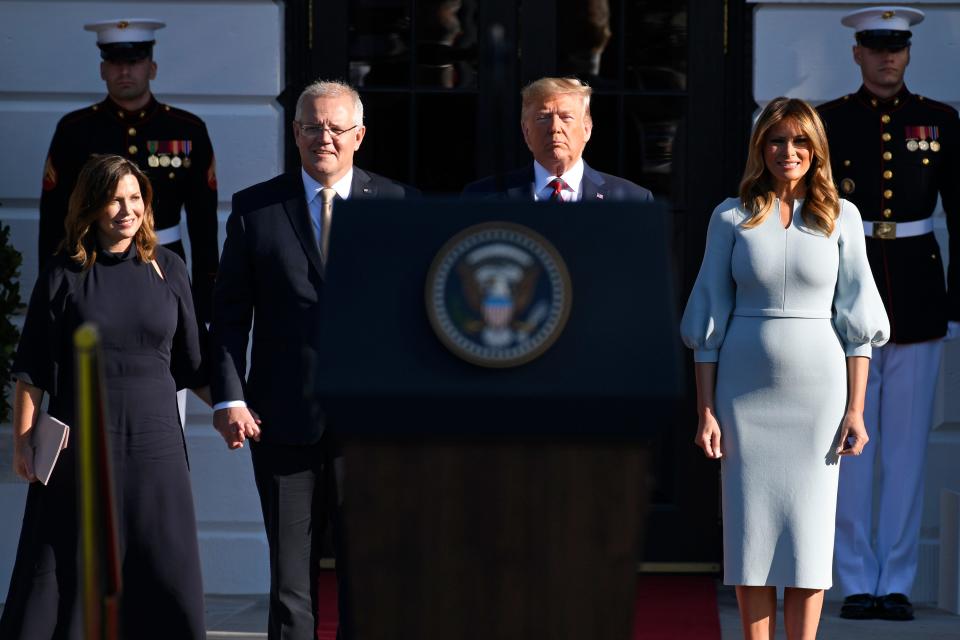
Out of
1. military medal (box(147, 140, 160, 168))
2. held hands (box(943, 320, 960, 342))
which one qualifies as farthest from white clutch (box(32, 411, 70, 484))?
held hands (box(943, 320, 960, 342))

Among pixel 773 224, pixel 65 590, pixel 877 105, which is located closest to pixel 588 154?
pixel 877 105

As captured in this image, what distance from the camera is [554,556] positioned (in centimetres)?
234

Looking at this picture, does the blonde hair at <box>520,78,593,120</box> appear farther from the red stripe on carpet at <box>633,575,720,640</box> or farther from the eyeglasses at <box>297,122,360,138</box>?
the red stripe on carpet at <box>633,575,720,640</box>

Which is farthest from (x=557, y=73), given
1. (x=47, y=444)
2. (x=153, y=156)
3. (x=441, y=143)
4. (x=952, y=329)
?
(x=47, y=444)

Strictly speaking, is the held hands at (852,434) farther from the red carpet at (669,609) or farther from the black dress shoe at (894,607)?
the black dress shoe at (894,607)

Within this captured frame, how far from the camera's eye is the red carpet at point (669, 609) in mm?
5477

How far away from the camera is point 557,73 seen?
6492 millimetres

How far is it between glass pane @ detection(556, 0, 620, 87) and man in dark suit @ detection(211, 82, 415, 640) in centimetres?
252

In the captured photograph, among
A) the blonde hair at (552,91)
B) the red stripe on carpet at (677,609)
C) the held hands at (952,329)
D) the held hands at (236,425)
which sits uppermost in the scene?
the blonde hair at (552,91)

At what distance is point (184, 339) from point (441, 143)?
2.19m

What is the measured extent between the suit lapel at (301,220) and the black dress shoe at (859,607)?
8.64 ft

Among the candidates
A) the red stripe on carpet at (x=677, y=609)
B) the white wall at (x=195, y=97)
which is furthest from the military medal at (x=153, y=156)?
the red stripe on carpet at (x=677, y=609)

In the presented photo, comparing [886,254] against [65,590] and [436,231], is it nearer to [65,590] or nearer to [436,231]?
[65,590]

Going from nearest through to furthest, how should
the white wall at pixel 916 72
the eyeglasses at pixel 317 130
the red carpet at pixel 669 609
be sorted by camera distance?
the eyeglasses at pixel 317 130
the red carpet at pixel 669 609
the white wall at pixel 916 72
